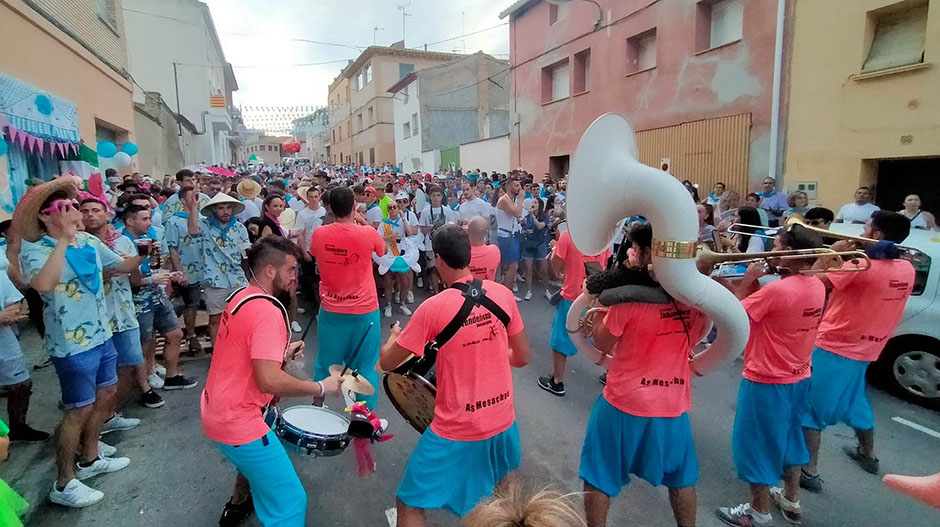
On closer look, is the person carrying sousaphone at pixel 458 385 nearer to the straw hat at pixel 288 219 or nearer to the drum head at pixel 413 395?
the drum head at pixel 413 395

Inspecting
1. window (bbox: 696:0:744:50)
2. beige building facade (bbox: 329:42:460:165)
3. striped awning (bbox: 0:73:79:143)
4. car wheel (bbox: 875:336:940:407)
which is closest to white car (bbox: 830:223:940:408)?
car wheel (bbox: 875:336:940:407)

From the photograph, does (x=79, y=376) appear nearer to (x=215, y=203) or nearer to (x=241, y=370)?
(x=241, y=370)

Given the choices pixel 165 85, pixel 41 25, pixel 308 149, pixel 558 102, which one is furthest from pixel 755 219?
pixel 308 149

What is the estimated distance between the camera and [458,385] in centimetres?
246

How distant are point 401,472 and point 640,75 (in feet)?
43.5

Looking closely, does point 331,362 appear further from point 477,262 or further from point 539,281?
point 539,281

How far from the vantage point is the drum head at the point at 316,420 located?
2.86m

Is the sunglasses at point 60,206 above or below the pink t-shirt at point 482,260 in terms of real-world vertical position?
above

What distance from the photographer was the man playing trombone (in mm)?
2959

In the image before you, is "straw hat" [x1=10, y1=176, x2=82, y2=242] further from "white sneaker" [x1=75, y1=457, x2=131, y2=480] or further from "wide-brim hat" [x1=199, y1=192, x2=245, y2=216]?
"wide-brim hat" [x1=199, y1=192, x2=245, y2=216]

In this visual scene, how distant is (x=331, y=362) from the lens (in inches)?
171

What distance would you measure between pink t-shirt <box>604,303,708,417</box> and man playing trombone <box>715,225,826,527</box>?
63 cm

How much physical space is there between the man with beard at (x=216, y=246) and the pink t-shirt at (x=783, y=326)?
4.71 m

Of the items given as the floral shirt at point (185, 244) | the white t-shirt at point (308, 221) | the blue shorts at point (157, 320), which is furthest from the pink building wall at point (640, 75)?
the blue shorts at point (157, 320)
